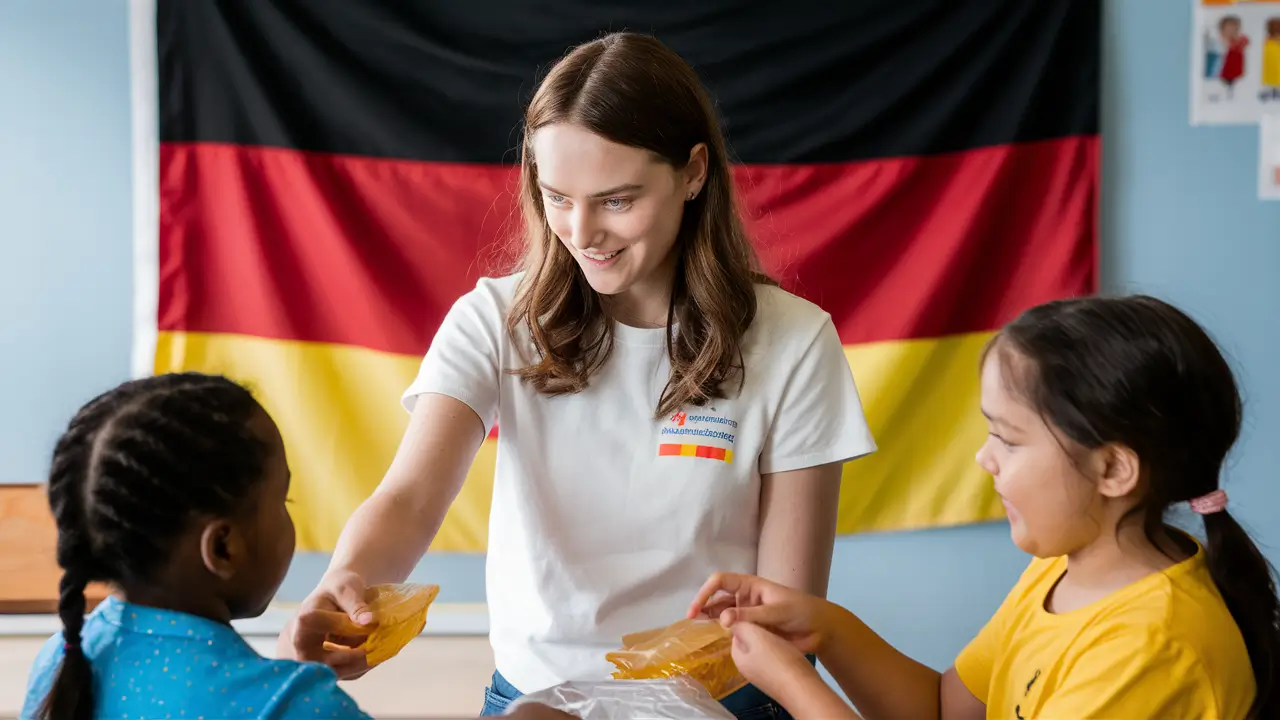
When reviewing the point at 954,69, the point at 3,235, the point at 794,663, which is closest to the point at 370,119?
the point at 3,235

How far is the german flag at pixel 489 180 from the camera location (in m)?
2.44

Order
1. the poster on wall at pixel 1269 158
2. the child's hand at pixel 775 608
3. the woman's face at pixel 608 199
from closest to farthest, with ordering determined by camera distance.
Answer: the child's hand at pixel 775 608, the woman's face at pixel 608 199, the poster on wall at pixel 1269 158

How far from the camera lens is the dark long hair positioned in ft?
3.12

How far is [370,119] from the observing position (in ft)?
8.02

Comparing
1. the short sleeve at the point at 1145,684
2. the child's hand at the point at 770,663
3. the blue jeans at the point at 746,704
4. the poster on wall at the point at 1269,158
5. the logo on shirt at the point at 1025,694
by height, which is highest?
the poster on wall at the point at 1269,158

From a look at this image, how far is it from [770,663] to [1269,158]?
2.20 m

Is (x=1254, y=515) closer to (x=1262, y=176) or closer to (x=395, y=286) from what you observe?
(x=1262, y=176)

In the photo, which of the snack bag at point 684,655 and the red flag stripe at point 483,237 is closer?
the snack bag at point 684,655

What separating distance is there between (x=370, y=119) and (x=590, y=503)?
1.46m

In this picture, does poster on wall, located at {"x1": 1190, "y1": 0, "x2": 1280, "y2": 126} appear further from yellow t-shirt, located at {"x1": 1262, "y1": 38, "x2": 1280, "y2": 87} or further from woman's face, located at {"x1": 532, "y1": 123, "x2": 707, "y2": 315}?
woman's face, located at {"x1": 532, "y1": 123, "x2": 707, "y2": 315}

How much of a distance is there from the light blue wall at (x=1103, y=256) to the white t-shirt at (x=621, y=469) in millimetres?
1323

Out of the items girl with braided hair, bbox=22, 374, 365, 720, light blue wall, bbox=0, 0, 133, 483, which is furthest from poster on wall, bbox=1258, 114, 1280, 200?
light blue wall, bbox=0, 0, 133, 483

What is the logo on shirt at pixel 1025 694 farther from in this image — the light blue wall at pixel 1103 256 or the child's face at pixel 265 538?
the light blue wall at pixel 1103 256

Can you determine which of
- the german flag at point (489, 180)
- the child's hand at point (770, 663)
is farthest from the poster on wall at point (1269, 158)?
the child's hand at point (770, 663)
